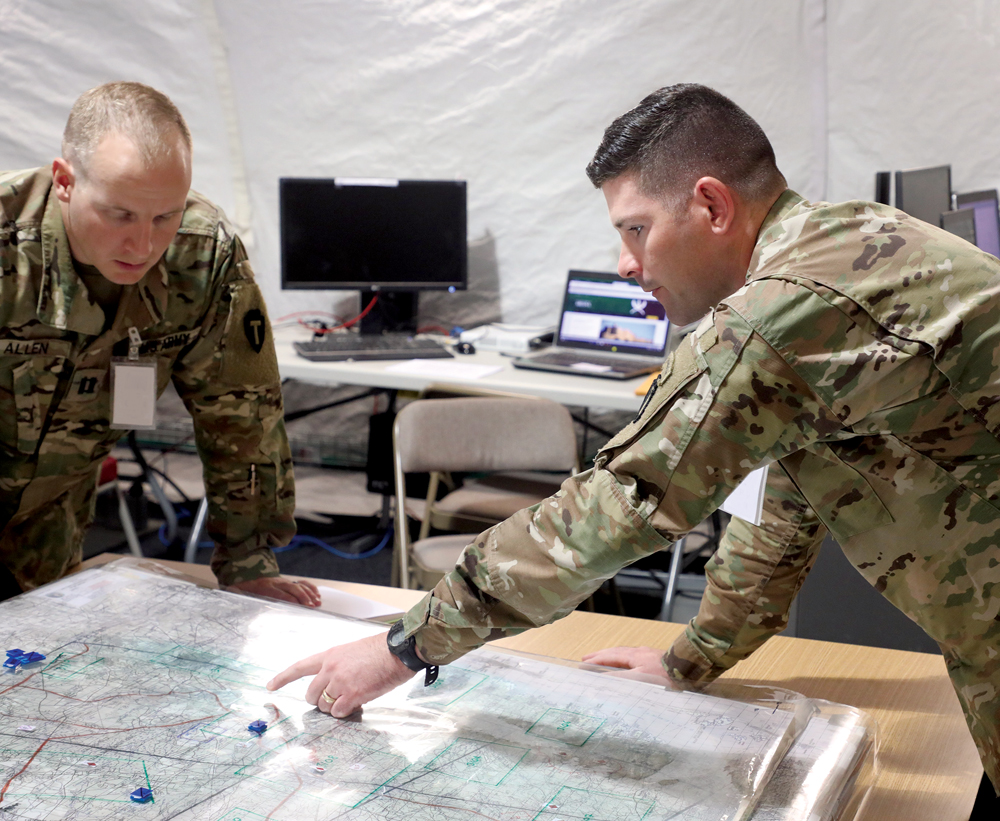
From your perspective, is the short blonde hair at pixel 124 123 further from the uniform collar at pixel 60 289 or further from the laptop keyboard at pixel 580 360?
the laptop keyboard at pixel 580 360

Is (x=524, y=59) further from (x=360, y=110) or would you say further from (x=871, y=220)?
(x=871, y=220)

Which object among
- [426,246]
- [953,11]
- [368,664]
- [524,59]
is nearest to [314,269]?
[426,246]

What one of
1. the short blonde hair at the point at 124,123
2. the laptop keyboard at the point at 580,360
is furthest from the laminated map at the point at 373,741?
the laptop keyboard at the point at 580,360

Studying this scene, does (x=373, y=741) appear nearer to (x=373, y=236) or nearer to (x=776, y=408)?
(x=776, y=408)

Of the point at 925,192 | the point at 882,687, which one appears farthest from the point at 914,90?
the point at 882,687

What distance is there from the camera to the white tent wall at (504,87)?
318cm

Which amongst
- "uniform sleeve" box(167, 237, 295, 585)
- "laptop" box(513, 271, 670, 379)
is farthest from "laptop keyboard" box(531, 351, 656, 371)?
"uniform sleeve" box(167, 237, 295, 585)

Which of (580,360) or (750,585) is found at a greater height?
(580,360)

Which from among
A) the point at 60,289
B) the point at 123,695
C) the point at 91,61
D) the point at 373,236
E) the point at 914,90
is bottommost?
the point at 123,695

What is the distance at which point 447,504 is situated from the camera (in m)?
2.54

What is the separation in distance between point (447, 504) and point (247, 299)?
1.14 meters

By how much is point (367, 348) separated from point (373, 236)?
Result: 471mm

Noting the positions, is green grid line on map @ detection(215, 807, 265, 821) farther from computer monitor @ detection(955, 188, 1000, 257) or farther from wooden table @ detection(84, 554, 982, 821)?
computer monitor @ detection(955, 188, 1000, 257)

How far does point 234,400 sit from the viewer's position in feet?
4.97
